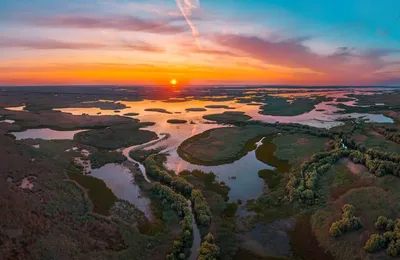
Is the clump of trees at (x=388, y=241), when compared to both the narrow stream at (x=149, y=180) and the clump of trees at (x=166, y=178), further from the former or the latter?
the clump of trees at (x=166, y=178)

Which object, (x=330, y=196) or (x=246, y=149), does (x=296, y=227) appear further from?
(x=246, y=149)

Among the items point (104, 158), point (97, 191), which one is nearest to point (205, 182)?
point (97, 191)

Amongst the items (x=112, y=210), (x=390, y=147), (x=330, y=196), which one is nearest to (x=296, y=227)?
(x=330, y=196)

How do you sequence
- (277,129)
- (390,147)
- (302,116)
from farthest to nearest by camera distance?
(302,116), (277,129), (390,147)

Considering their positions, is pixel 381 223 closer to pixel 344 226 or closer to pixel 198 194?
pixel 344 226

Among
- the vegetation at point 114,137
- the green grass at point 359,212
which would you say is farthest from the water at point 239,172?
the vegetation at point 114,137

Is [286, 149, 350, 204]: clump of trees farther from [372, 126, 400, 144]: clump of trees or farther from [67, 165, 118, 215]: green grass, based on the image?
[67, 165, 118, 215]: green grass
